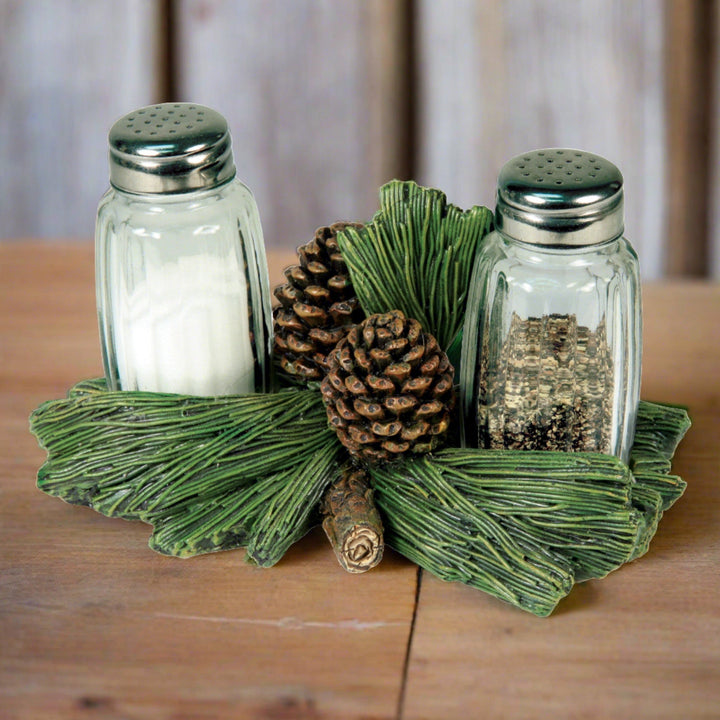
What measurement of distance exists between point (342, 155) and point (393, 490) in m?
0.62

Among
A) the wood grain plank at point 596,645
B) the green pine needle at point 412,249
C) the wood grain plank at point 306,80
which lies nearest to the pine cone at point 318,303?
the green pine needle at point 412,249

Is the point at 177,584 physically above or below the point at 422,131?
below

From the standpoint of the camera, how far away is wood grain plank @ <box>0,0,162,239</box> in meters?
1.10

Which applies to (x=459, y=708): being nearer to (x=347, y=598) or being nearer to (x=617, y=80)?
(x=347, y=598)

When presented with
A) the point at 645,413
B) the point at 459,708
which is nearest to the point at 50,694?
the point at 459,708

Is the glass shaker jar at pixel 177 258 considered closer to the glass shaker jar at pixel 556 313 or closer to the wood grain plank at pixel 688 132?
the glass shaker jar at pixel 556 313

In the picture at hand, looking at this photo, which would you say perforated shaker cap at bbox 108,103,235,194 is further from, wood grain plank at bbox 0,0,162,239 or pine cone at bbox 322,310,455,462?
wood grain plank at bbox 0,0,162,239

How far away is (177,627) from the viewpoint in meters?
0.53

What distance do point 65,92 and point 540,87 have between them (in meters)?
0.47

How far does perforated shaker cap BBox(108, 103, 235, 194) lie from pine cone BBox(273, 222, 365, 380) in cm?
6

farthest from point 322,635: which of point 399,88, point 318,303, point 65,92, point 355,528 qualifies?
point 65,92

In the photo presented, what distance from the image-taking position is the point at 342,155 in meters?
1.13

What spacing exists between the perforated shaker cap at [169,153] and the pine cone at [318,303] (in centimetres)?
6

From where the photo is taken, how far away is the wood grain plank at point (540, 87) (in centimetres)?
107
